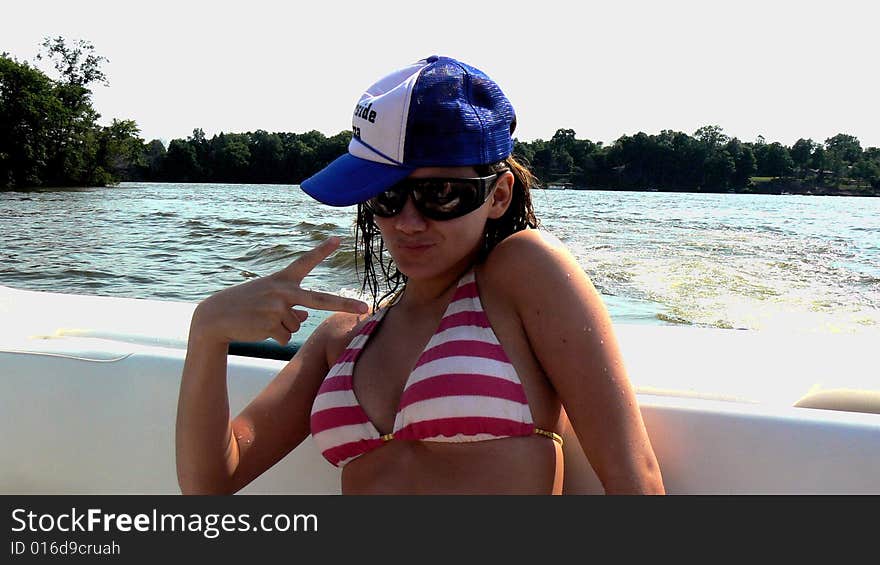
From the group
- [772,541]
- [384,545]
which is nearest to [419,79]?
[384,545]

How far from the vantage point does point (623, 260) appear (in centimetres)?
692

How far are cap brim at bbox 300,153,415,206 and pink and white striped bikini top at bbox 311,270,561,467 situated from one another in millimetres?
204

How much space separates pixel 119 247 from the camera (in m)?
9.31

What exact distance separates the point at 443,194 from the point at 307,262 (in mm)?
226

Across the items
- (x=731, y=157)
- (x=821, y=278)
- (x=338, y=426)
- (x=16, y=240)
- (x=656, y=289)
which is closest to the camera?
(x=338, y=426)

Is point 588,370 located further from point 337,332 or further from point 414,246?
point 337,332

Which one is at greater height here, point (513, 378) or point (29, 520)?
point (513, 378)

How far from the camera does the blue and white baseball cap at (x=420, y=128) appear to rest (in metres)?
1.15

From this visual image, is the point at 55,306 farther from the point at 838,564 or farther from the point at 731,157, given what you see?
the point at 731,157

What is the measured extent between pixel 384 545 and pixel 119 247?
902cm

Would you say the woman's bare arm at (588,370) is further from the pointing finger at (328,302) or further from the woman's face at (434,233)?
the pointing finger at (328,302)

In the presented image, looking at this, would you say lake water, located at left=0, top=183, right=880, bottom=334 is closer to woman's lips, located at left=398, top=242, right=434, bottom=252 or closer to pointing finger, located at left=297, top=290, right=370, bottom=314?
woman's lips, located at left=398, top=242, right=434, bottom=252

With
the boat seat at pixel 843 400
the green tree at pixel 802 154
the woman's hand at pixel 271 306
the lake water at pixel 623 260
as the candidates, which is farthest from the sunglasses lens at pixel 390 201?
the green tree at pixel 802 154

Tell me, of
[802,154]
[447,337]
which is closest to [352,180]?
[447,337]
